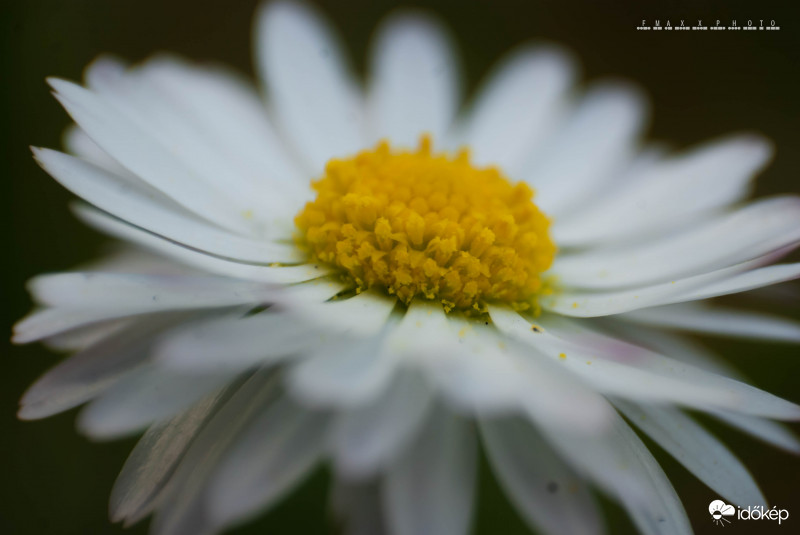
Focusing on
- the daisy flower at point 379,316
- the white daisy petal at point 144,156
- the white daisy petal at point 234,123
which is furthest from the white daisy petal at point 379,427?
the white daisy petal at point 234,123

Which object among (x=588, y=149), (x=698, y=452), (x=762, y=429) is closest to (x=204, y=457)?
(x=698, y=452)

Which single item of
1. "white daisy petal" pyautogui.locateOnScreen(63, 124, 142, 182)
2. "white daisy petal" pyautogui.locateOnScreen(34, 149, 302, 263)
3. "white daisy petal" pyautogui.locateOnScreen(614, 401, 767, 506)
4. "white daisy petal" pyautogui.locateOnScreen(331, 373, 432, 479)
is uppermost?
"white daisy petal" pyautogui.locateOnScreen(63, 124, 142, 182)

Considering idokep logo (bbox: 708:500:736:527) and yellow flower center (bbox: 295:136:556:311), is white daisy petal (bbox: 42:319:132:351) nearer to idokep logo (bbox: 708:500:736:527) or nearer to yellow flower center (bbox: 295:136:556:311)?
yellow flower center (bbox: 295:136:556:311)

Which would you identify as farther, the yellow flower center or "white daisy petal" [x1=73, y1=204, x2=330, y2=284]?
the yellow flower center

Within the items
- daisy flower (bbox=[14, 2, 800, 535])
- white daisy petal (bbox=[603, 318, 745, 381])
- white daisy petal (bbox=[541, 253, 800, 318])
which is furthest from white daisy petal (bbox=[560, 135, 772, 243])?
white daisy petal (bbox=[541, 253, 800, 318])

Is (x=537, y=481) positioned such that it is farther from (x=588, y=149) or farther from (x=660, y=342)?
(x=588, y=149)

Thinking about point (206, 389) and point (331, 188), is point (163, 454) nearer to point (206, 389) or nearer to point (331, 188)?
point (206, 389)
